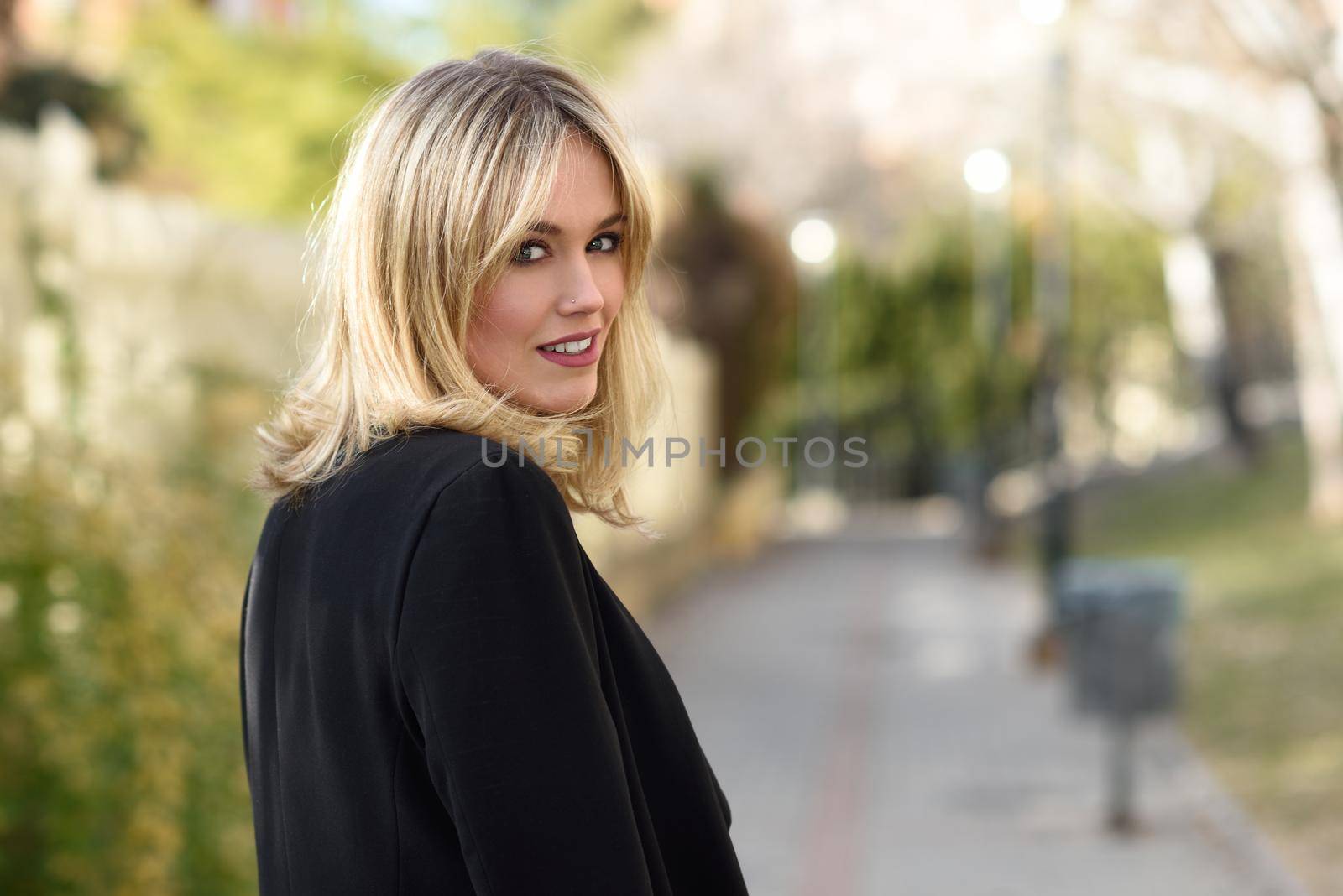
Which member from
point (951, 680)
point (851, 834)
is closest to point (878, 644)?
point (951, 680)

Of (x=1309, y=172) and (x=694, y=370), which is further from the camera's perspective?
(x=694, y=370)

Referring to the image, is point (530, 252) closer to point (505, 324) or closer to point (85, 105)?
point (505, 324)

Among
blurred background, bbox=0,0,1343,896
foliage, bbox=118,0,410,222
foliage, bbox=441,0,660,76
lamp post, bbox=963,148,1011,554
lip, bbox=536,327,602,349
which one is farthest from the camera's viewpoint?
foliage, bbox=441,0,660,76

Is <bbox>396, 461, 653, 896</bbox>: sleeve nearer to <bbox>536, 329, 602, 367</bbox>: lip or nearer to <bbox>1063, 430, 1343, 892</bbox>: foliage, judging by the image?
<bbox>536, 329, 602, 367</bbox>: lip

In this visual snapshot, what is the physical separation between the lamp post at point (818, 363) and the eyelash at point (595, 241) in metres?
26.4

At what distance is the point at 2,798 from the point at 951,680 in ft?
30.9

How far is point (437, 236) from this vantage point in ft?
4.76

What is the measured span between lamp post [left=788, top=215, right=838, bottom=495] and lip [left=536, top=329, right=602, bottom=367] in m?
26.4

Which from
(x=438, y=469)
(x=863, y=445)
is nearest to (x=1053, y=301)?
(x=863, y=445)

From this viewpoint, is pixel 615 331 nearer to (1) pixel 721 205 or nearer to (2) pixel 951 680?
(2) pixel 951 680

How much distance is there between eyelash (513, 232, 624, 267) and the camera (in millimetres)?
1513

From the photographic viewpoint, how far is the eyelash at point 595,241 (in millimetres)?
1513

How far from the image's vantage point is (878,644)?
558 inches

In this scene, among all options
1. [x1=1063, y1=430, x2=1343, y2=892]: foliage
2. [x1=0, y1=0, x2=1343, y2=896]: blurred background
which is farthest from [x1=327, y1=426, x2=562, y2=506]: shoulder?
[x1=1063, y1=430, x2=1343, y2=892]: foliage
